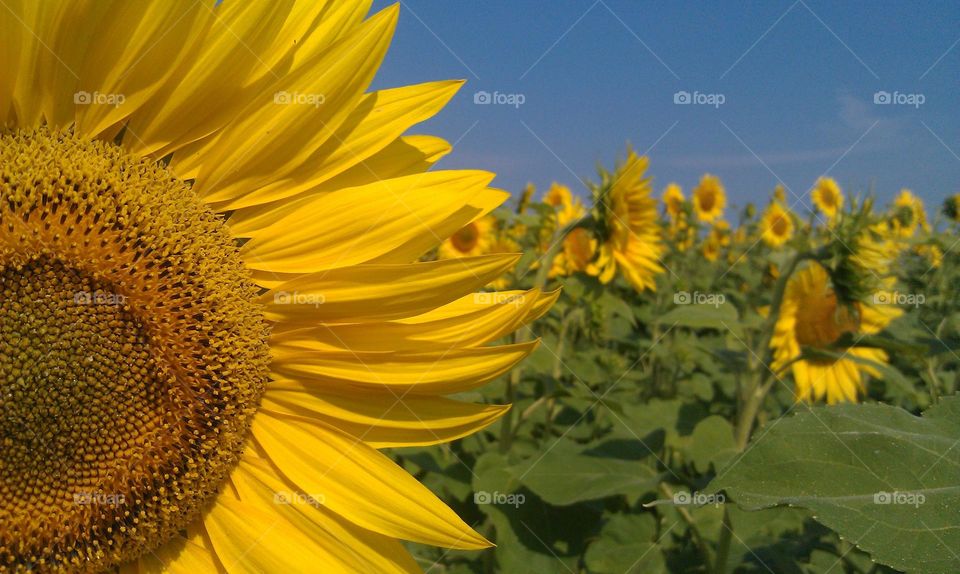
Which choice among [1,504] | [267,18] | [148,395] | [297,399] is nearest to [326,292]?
[297,399]

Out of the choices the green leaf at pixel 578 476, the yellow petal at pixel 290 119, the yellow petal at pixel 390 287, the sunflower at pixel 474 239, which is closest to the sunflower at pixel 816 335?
the green leaf at pixel 578 476

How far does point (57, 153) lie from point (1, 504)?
2.02 feet

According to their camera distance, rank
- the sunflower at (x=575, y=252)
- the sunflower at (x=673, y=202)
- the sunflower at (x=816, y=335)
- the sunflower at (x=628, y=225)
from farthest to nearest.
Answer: the sunflower at (x=673, y=202)
the sunflower at (x=575, y=252)
the sunflower at (x=628, y=225)
the sunflower at (x=816, y=335)

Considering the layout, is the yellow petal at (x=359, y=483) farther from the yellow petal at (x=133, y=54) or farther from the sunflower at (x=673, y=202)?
the sunflower at (x=673, y=202)

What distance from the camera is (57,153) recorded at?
123cm

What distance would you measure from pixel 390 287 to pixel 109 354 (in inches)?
20.1

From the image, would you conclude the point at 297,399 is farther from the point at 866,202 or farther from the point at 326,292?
the point at 866,202

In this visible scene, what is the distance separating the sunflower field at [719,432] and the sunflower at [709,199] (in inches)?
210

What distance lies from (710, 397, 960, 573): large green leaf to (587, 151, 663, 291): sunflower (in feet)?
9.95

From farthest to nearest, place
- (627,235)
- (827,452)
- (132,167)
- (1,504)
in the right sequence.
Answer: (627,235)
(132,167)
(1,504)
(827,452)

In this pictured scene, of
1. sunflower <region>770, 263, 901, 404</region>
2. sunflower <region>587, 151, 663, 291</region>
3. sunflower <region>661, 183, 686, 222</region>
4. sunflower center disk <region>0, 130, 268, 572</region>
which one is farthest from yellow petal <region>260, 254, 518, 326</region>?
sunflower <region>661, 183, 686, 222</region>

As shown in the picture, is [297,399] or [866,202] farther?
[866,202]

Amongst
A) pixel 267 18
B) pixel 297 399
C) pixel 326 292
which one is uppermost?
pixel 267 18

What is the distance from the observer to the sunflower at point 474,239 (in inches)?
261
